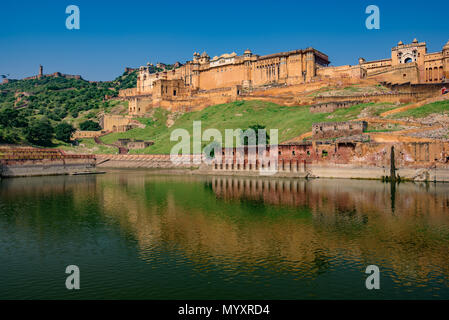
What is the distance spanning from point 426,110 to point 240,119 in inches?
1299

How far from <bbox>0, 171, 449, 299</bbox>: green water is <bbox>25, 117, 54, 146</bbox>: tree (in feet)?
154

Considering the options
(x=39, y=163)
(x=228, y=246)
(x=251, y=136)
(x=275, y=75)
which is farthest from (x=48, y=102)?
(x=228, y=246)

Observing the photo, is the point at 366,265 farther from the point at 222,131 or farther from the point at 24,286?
the point at 222,131

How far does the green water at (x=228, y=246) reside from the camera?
1165 centimetres

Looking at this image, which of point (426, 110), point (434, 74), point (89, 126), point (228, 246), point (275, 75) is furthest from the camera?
point (89, 126)

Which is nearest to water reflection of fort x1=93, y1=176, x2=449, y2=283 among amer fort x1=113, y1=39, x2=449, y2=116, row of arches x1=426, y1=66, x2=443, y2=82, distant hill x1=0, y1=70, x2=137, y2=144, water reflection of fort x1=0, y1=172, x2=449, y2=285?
water reflection of fort x1=0, y1=172, x2=449, y2=285

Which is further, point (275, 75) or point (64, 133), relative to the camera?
point (275, 75)

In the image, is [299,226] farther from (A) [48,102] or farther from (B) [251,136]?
(A) [48,102]

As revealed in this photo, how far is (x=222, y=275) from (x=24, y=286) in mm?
5987

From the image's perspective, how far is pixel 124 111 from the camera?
333 feet

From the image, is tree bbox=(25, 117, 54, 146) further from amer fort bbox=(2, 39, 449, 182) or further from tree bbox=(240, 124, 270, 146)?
tree bbox=(240, 124, 270, 146)

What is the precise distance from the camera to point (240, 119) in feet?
235

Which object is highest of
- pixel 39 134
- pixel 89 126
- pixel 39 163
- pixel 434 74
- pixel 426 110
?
pixel 434 74
